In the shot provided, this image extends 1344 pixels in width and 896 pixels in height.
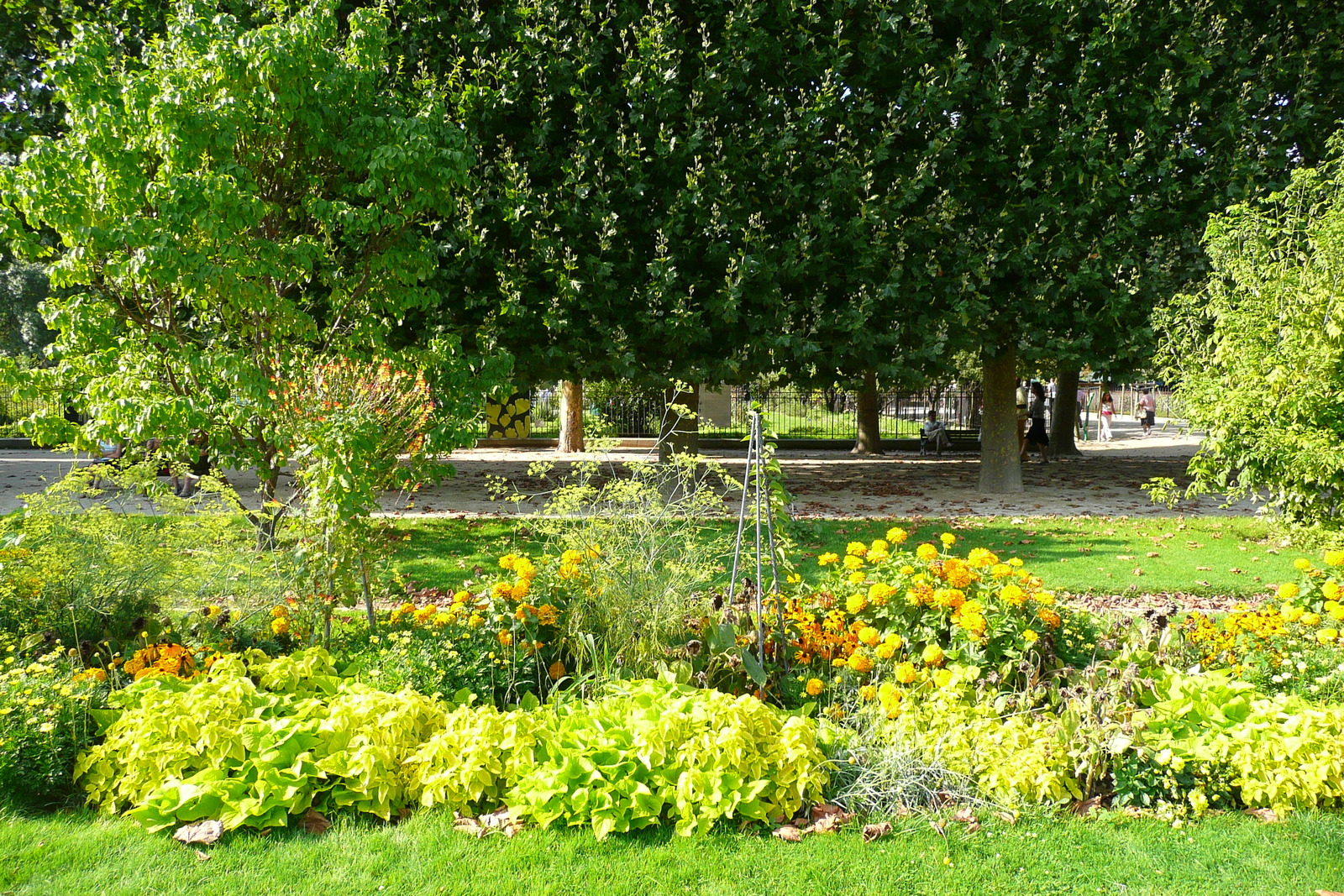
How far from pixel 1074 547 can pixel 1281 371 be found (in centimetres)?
242

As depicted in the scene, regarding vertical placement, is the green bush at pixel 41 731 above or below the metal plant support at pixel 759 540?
below

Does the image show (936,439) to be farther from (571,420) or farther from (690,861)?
(690,861)

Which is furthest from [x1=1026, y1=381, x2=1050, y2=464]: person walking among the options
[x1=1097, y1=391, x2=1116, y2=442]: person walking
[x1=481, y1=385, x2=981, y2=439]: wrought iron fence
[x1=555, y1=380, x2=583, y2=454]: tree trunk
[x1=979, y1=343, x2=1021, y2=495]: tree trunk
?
[x1=1097, y1=391, x2=1116, y2=442]: person walking

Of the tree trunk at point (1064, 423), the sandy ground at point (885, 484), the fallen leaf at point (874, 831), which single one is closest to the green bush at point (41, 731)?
the sandy ground at point (885, 484)

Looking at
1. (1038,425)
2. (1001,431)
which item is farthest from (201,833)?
(1038,425)

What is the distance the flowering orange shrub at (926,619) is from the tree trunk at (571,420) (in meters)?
15.4

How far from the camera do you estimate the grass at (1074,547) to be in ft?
21.2

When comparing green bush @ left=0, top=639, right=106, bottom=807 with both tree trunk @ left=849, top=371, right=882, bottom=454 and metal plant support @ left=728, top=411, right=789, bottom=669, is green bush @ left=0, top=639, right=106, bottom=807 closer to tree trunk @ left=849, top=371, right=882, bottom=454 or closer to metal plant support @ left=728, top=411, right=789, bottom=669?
metal plant support @ left=728, top=411, right=789, bottom=669

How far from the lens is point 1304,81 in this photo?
9.92 meters

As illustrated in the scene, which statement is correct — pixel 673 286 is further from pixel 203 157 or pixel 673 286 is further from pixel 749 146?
pixel 203 157

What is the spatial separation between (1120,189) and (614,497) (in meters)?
8.31

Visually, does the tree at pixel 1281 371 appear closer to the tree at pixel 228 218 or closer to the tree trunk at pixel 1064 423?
the tree at pixel 228 218

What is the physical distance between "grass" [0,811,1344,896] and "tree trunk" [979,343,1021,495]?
930 cm

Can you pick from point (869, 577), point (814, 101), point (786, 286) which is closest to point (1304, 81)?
point (814, 101)
